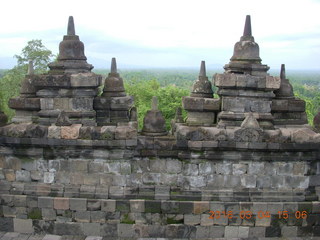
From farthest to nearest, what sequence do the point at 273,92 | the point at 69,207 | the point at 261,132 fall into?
the point at 273,92, the point at 69,207, the point at 261,132

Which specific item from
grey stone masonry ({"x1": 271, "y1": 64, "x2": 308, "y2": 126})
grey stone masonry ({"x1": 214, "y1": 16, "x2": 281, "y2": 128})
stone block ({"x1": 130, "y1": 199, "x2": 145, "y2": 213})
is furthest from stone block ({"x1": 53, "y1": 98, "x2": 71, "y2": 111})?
grey stone masonry ({"x1": 271, "y1": 64, "x2": 308, "y2": 126})

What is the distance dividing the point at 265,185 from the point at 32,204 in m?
5.06

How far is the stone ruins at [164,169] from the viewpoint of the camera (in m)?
6.29

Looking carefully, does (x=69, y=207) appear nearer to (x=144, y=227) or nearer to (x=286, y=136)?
(x=144, y=227)

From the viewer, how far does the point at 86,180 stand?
6566 mm

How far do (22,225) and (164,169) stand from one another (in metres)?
3.40

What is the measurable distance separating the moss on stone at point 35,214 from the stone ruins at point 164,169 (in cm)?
2

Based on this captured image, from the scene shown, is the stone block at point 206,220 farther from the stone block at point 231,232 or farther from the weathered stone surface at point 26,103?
the weathered stone surface at point 26,103

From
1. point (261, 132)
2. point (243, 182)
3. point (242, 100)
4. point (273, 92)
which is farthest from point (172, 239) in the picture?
point (273, 92)

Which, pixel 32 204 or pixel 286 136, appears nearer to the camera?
pixel 286 136

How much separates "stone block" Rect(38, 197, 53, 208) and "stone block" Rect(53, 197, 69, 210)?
91mm

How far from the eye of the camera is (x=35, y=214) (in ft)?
21.9

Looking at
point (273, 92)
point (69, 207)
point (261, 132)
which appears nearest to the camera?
point (261, 132)

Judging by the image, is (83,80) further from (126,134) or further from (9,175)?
(9,175)
